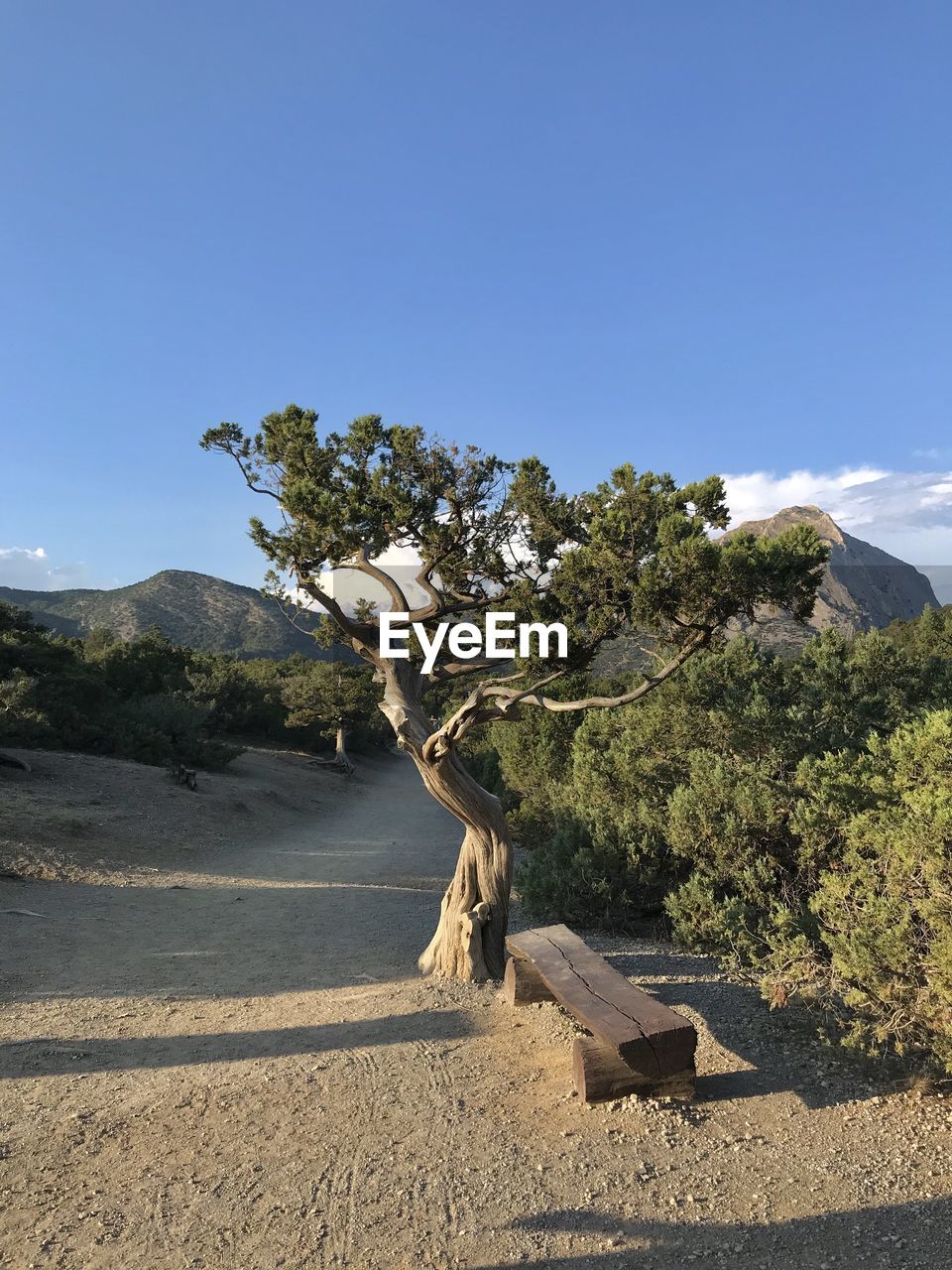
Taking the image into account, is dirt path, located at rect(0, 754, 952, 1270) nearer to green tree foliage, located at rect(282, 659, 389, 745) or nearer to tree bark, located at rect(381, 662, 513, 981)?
tree bark, located at rect(381, 662, 513, 981)

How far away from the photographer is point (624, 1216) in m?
3.15

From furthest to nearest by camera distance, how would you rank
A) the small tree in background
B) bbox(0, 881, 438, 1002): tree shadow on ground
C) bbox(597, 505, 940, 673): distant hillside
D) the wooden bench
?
1. bbox(597, 505, 940, 673): distant hillside
2. the small tree in background
3. bbox(0, 881, 438, 1002): tree shadow on ground
4. the wooden bench

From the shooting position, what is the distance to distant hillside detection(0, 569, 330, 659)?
200ft

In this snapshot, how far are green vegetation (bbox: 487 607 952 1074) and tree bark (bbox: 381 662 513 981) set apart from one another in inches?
67.1

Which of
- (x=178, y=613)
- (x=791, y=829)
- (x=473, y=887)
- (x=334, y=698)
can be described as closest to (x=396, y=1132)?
(x=473, y=887)

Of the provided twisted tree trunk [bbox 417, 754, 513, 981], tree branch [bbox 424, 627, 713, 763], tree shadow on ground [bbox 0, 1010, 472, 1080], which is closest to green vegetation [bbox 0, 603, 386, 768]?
tree shadow on ground [bbox 0, 1010, 472, 1080]

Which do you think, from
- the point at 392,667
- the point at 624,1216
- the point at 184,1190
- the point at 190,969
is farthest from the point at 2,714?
the point at 624,1216

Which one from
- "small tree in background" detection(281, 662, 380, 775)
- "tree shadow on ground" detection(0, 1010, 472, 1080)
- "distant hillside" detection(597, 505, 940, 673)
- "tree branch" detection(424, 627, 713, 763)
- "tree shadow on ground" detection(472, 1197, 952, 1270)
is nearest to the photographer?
"tree shadow on ground" detection(472, 1197, 952, 1270)

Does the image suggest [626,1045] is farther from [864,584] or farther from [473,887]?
[864,584]

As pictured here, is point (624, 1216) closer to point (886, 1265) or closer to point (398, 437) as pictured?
point (886, 1265)

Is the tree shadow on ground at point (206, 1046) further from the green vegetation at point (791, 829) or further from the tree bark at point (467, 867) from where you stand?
the green vegetation at point (791, 829)

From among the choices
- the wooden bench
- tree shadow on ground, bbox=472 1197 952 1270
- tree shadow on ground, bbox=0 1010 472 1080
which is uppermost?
the wooden bench

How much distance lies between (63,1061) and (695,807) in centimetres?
536

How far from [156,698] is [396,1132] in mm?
22001
